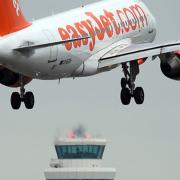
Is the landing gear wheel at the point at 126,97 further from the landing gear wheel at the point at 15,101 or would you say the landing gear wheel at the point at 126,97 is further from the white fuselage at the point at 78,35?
the landing gear wheel at the point at 15,101

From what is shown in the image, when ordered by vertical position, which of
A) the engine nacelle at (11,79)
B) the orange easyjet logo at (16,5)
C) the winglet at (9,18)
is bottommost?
the engine nacelle at (11,79)

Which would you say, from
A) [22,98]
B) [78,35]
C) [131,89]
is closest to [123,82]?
[131,89]

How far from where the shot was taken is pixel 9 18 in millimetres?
91375

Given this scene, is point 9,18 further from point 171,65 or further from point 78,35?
point 171,65

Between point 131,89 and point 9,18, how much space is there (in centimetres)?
1358

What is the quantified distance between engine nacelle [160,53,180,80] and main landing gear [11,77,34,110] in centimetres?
919

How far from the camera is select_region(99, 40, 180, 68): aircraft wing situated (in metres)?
98.1

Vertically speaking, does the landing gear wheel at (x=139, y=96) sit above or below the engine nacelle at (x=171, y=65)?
below

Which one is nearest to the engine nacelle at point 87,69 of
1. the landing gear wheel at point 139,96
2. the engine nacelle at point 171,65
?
the landing gear wheel at point 139,96

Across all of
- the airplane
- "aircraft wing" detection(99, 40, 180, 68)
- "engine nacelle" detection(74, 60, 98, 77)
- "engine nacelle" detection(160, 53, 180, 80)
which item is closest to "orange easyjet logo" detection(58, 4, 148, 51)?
the airplane

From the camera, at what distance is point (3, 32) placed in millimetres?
90688

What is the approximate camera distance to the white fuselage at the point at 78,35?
3593 inches

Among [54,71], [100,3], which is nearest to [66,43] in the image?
[54,71]

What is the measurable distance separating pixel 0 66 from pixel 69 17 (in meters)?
6.11
